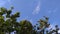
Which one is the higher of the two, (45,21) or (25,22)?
(45,21)

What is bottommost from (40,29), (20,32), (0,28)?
(0,28)

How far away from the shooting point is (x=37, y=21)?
2112 inches

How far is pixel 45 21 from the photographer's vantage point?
2026 inches

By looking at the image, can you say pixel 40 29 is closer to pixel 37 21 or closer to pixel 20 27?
pixel 37 21

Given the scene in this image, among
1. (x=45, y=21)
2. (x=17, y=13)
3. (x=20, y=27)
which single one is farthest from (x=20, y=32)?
(x=45, y=21)

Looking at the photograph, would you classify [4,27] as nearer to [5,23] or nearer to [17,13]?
[5,23]

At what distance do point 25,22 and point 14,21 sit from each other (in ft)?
7.55

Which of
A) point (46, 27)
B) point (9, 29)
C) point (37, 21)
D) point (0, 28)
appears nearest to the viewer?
point (0, 28)

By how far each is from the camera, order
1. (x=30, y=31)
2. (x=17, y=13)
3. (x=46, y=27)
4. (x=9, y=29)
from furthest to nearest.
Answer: (x=46, y=27) → (x=30, y=31) → (x=17, y=13) → (x=9, y=29)

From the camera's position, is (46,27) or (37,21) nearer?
(46,27)

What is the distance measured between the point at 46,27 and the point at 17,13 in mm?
13012

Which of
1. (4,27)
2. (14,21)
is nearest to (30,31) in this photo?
(14,21)

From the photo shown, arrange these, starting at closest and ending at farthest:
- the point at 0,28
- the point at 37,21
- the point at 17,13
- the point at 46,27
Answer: the point at 0,28
the point at 17,13
the point at 46,27
the point at 37,21

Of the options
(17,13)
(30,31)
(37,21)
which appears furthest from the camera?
(37,21)
